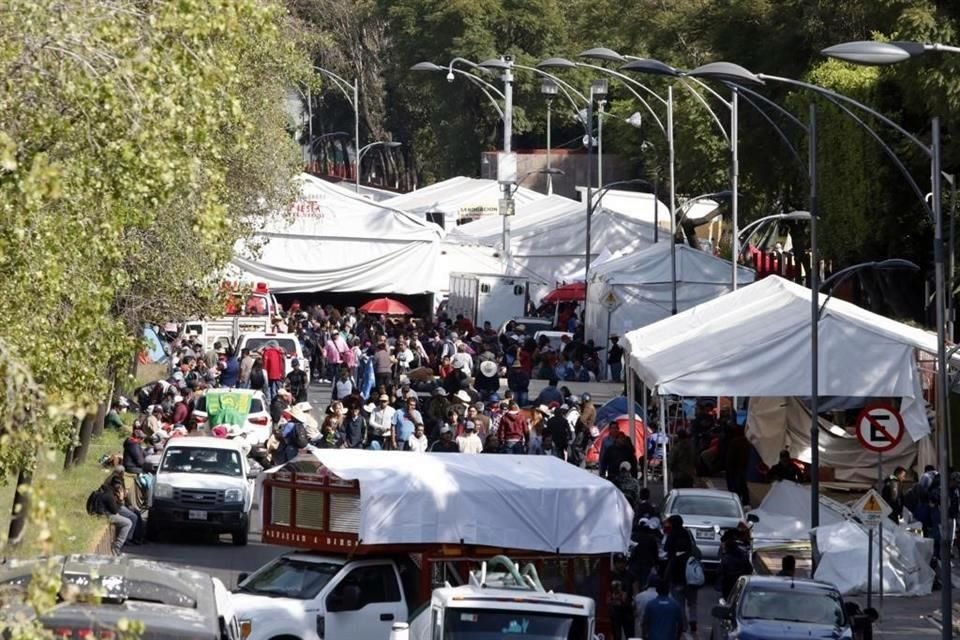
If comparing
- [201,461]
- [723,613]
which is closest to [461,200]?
[201,461]

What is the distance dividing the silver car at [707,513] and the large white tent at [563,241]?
39.2 m

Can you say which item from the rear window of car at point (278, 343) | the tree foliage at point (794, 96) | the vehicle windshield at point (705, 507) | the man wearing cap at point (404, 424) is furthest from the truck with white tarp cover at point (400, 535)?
the rear window of car at point (278, 343)

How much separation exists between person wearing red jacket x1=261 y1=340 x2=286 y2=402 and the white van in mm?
450

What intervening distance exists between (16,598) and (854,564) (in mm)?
17022

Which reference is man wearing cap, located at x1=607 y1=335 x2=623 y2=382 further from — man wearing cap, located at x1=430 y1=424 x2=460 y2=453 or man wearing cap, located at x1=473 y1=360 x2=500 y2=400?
man wearing cap, located at x1=430 y1=424 x2=460 y2=453

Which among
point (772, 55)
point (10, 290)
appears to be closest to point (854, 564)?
point (10, 290)

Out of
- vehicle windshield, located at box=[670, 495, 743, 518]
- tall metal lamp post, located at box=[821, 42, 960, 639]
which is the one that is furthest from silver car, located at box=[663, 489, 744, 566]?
tall metal lamp post, located at box=[821, 42, 960, 639]

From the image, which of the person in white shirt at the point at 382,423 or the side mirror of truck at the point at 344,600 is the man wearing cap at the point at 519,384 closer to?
the person in white shirt at the point at 382,423

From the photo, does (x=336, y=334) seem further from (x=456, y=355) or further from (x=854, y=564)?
(x=854, y=564)

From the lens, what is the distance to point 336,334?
158 feet

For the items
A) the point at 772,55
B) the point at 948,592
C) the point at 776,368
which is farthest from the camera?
the point at 772,55

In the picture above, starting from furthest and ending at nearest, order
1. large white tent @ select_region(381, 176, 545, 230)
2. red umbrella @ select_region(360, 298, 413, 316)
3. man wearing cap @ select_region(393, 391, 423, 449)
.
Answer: large white tent @ select_region(381, 176, 545, 230)
red umbrella @ select_region(360, 298, 413, 316)
man wearing cap @ select_region(393, 391, 423, 449)

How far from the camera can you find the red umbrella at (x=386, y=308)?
59.0 m

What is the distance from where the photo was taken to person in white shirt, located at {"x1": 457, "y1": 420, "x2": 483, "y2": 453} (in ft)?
100
